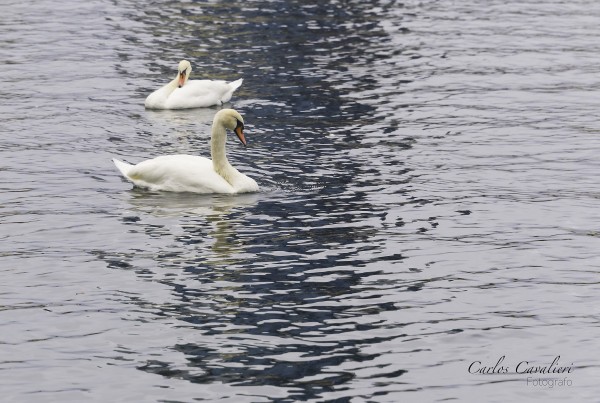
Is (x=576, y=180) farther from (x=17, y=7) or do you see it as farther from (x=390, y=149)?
(x=17, y=7)

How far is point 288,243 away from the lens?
20266mm

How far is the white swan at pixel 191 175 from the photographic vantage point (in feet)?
77.8

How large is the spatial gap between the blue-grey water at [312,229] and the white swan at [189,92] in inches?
12.7

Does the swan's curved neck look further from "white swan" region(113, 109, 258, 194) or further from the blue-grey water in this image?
the blue-grey water

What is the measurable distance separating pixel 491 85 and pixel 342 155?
9.20 metres

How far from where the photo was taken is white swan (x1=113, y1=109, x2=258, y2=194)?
23703 mm

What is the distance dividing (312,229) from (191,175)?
353 centimetres

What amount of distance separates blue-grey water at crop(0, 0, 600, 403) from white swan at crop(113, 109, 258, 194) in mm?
279

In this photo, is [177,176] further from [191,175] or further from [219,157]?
[219,157]

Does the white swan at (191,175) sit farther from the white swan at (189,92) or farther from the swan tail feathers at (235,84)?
the swan tail feathers at (235,84)

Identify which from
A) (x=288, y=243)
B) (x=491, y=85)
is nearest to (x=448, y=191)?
(x=288, y=243)

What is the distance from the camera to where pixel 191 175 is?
23.8 m
